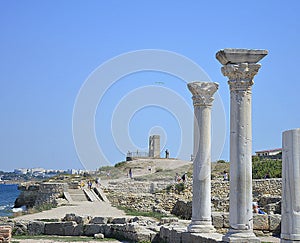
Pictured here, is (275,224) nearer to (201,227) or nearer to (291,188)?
(201,227)

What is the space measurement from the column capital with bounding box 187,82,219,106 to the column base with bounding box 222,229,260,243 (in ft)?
14.4

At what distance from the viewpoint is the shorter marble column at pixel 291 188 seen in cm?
1033

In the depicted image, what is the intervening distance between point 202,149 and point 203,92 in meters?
1.50

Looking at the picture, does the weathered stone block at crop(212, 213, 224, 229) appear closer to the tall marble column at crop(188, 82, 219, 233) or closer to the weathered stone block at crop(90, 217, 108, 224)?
the tall marble column at crop(188, 82, 219, 233)

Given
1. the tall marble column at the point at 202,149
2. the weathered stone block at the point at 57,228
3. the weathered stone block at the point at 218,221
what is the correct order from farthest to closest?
the weathered stone block at the point at 57,228 < the weathered stone block at the point at 218,221 < the tall marble column at the point at 202,149

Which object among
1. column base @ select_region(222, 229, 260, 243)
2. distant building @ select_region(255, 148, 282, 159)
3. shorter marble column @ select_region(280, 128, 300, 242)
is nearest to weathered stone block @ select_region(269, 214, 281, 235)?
column base @ select_region(222, 229, 260, 243)

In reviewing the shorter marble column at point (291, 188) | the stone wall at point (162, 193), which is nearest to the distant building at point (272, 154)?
the stone wall at point (162, 193)

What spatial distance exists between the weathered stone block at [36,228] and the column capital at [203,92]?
8820mm

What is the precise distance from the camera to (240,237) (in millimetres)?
12578

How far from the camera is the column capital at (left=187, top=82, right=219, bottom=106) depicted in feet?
53.1

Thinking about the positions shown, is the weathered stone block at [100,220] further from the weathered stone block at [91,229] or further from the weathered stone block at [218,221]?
the weathered stone block at [218,221]

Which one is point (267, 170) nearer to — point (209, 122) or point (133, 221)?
point (133, 221)

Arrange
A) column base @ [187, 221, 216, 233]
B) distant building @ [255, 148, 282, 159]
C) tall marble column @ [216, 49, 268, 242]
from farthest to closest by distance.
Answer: distant building @ [255, 148, 282, 159]
column base @ [187, 221, 216, 233]
tall marble column @ [216, 49, 268, 242]

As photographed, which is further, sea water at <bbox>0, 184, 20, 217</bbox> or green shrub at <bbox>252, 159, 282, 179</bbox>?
green shrub at <bbox>252, 159, 282, 179</bbox>
